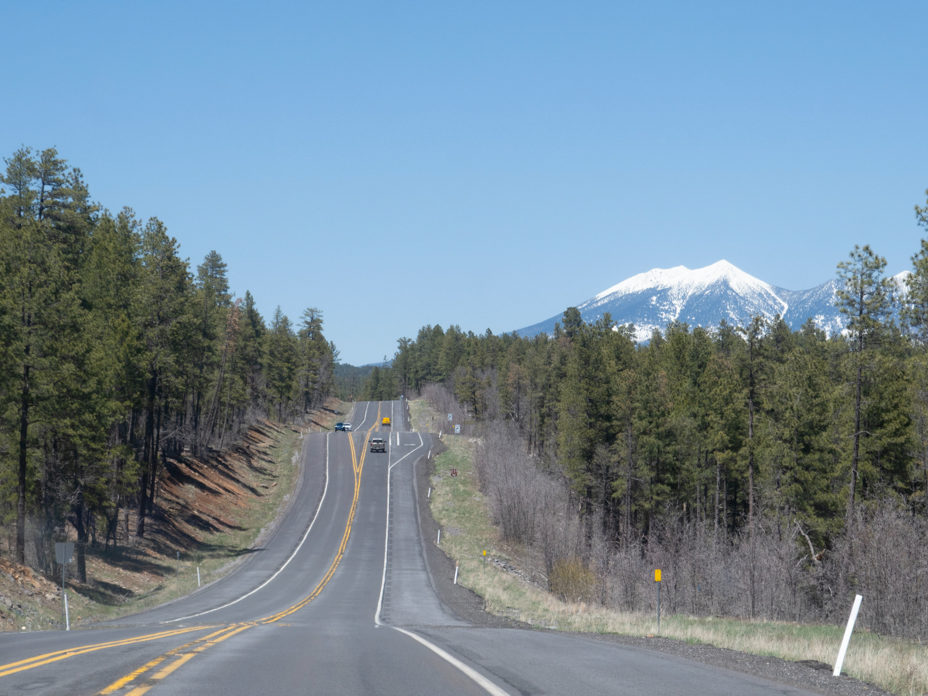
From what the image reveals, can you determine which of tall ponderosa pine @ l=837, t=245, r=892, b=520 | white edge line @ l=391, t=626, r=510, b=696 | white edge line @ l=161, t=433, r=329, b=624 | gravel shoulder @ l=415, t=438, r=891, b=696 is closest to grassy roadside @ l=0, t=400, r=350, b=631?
white edge line @ l=161, t=433, r=329, b=624

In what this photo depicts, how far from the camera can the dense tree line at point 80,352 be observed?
31328 mm

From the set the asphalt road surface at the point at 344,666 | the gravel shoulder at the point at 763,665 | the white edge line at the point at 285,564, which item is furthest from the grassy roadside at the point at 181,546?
the gravel shoulder at the point at 763,665

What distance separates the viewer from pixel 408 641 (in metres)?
12.8

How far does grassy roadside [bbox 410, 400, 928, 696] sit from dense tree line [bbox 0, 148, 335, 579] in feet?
61.8

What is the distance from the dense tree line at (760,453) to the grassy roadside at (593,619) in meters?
3.07

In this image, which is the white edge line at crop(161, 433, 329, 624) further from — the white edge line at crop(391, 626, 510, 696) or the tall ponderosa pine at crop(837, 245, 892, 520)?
the tall ponderosa pine at crop(837, 245, 892, 520)

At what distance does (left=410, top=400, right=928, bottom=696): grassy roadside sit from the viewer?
11906 mm

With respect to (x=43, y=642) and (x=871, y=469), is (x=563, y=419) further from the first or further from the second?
(x=43, y=642)

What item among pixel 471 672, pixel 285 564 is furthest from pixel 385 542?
pixel 471 672

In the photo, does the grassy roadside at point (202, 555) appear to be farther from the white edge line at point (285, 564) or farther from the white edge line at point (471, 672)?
the white edge line at point (471, 672)

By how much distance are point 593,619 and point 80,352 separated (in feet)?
76.5

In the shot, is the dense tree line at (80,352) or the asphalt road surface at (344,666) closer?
the asphalt road surface at (344,666)

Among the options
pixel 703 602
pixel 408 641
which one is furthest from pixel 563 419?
pixel 408 641

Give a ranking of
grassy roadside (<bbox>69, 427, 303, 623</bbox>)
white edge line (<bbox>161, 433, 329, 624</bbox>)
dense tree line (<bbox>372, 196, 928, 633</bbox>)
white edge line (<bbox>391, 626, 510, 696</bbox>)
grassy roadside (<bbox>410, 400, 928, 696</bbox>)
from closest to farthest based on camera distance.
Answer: white edge line (<bbox>391, 626, 510, 696</bbox>), grassy roadside (<bbox>410, 400, 928, 696</bbox>), white edge line (<bbox>161, 433, 329, 624</bbox>), grassy roadside (<bbox>69, 427, 303, 623</bbox>), dense tree line (<bbox>372, 196, 928, 633</bbox>)
